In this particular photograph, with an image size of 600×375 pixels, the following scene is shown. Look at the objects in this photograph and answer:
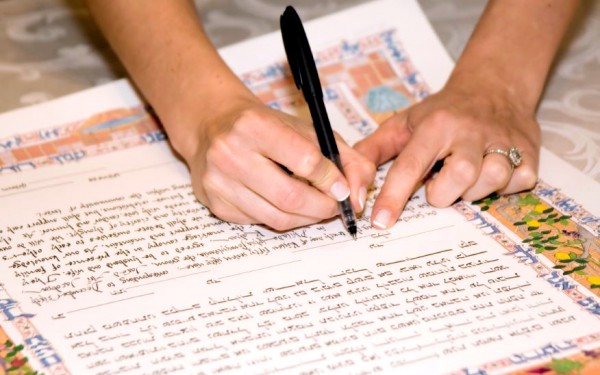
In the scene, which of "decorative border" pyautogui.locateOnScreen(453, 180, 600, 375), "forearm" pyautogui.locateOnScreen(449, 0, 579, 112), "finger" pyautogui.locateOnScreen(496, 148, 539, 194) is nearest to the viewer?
"decorative border" pyautogui.locateOnScreen(453, 180, 600, 375)

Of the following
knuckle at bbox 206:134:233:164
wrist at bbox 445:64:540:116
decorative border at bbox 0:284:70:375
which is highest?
wrist at bbox 445:64:540:116

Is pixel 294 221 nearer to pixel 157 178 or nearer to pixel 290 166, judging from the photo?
pixel 290 166

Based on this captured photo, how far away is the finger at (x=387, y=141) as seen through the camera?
0.96 m

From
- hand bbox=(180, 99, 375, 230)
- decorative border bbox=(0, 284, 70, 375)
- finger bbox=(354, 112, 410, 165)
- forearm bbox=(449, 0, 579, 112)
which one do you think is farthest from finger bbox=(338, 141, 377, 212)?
decorative border bbox=(0, 284, 70, 375)

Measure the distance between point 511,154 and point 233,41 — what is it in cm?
50

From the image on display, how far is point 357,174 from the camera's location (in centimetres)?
84

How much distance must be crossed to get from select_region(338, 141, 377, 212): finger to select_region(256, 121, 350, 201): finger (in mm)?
25

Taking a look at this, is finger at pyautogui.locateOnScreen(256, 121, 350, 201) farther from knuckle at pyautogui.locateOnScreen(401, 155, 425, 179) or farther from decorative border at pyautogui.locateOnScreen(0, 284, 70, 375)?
decorative border at pyautogui.locateOnScreen(0, 284, 70, 375)

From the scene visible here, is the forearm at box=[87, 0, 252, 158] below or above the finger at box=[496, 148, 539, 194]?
above

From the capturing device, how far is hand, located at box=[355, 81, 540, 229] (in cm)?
87

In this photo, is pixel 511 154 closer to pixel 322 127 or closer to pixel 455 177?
pixel 455 177

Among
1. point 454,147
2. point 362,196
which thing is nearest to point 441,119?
point 454,147

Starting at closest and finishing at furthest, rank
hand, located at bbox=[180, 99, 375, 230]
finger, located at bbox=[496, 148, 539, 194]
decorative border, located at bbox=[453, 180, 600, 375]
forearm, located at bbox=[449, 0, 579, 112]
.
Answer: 1. decorative border, located at bbox=[453, 180, 600, 375]
2. hand, located at bbox=[180, 99, 375, 230]
3. finger, located at bbox=[496, 148, 539, 194]
4. forearm, located at bbox=[449, 0, 579, 112]

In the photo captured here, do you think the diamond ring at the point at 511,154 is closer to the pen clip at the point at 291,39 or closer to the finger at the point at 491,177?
the finger at the point at 491,177
